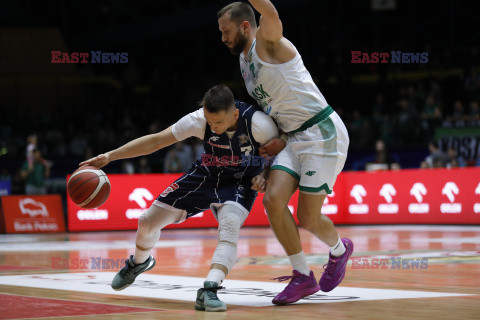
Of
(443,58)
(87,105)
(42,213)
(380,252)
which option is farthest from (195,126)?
(87,105)

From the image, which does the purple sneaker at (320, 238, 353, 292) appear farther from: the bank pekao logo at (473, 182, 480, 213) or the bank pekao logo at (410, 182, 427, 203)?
the bank pekao logo at (410, 182, 427, 203)

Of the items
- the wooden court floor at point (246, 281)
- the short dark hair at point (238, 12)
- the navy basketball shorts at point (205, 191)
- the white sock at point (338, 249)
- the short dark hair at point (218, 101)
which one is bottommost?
the wooden court floor at point (246, 281)

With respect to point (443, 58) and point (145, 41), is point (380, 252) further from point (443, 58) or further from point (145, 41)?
point (145, 41)

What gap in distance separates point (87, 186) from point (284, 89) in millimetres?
1649

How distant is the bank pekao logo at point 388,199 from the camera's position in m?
16.7

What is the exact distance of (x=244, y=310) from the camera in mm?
5090

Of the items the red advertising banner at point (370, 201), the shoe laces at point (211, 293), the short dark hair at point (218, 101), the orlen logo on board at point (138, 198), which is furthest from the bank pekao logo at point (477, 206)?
the shoe laces at point (211, 293)

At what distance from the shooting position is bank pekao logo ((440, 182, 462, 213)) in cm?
1566

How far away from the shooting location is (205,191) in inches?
231

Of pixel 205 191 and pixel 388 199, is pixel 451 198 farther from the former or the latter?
pixel 205 191

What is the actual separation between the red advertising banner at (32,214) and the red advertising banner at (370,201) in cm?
48

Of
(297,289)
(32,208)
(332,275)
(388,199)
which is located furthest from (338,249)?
(32,208)

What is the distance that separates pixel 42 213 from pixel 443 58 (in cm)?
1345

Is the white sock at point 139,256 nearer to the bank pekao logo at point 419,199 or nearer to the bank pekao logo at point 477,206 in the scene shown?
the bank pekao logo at point 477,206
